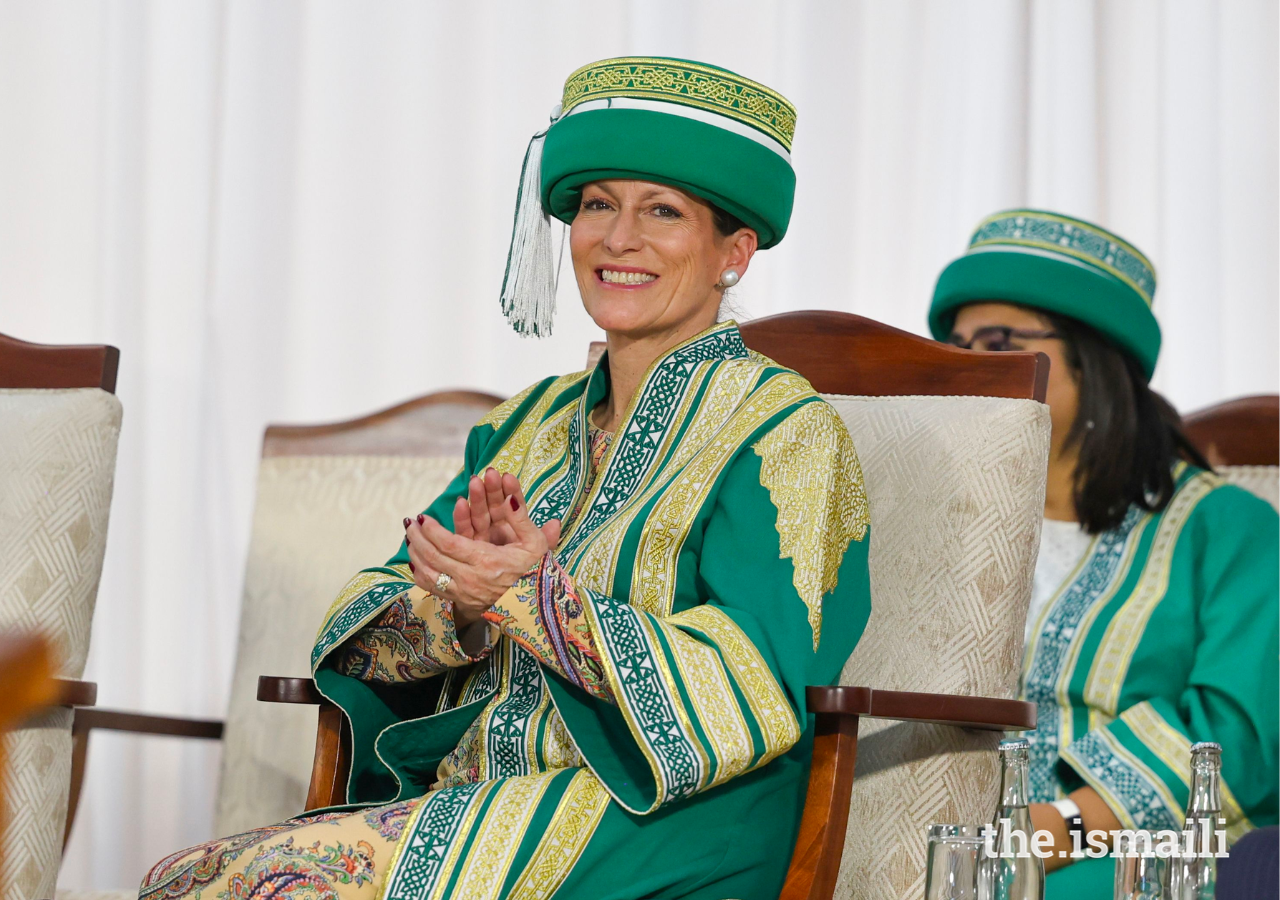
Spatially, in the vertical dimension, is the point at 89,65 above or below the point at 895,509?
above

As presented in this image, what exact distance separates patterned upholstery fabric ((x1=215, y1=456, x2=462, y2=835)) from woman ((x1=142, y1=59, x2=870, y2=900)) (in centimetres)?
61

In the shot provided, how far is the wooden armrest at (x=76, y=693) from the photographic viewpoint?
1789mm

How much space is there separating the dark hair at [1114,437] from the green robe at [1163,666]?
0.12ft

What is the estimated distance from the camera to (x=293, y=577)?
2592 millimetres

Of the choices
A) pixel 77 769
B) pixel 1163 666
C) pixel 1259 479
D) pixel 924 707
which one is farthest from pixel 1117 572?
pixel 77 769

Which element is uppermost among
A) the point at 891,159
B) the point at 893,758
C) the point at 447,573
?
the point at 891,159

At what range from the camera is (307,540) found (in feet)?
8.55

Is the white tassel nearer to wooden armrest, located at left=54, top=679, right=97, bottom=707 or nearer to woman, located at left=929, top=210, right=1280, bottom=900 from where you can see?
wooden armrest, located at left=54, top=679, right=97, bottom=707

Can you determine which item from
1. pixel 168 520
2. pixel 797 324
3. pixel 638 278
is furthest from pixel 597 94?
pixel 168 520

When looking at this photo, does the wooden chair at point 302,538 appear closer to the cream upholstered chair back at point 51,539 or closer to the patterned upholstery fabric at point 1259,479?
the cream upholstered chair back at point 51,539

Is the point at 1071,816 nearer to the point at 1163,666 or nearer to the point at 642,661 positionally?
the point at 1163,666

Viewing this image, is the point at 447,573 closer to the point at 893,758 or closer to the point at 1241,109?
the point at 893,758

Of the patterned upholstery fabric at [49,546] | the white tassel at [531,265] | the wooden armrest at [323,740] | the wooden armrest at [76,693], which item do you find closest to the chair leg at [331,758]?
the wooden armrest at [323,740]

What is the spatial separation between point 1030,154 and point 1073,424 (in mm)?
988
